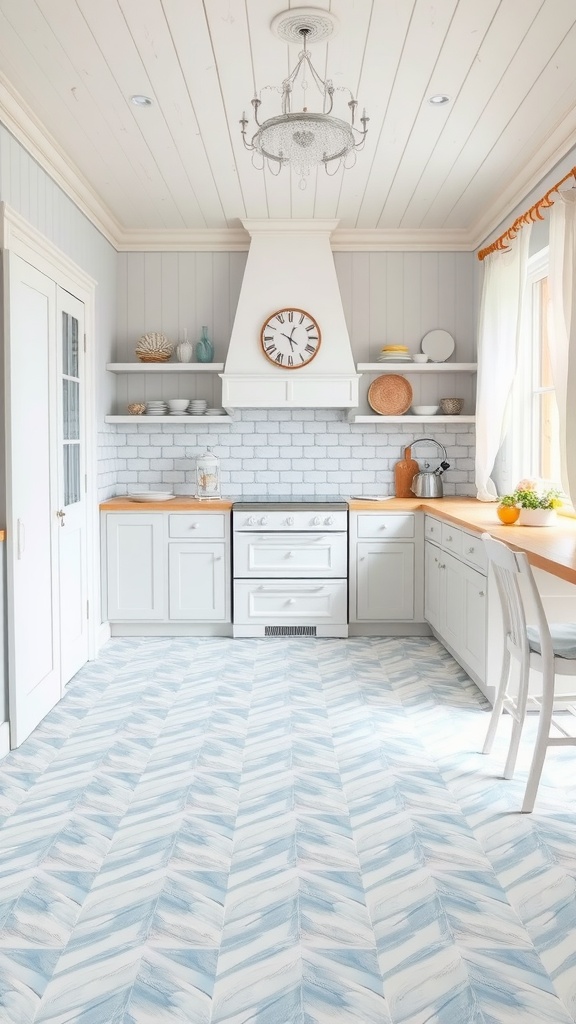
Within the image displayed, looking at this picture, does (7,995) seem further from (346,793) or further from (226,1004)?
(346,793)

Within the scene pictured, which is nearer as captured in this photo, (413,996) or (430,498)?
(413,996)

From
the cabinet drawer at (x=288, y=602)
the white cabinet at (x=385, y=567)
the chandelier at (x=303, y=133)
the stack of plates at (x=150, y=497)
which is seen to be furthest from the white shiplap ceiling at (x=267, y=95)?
the cabinet drawer at (x=288, y=602)

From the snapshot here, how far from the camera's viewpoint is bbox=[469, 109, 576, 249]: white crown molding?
3.67m

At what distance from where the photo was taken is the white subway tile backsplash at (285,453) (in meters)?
5.73

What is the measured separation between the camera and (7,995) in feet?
5.85

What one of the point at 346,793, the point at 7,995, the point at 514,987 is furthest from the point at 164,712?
the point at 514,987

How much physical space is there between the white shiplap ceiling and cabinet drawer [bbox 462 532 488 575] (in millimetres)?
1933

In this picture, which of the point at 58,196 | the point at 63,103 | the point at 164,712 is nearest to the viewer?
the point at 63,103

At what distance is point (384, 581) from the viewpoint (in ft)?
16.9

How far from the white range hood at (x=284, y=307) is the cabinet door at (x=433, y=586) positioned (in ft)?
3.82

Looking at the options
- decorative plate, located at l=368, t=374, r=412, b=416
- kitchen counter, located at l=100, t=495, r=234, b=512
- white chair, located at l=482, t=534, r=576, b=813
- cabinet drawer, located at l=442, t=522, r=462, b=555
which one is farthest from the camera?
decorative plate, located at l=368, t=374, r=412, b=416

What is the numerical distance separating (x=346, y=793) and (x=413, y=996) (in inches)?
42.8

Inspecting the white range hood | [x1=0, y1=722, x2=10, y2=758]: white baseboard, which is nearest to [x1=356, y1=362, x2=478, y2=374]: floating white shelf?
the white range hood

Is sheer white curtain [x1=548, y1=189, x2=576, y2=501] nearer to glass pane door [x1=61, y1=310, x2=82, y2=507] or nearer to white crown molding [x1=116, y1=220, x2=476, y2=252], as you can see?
white crown molding [x1=116, y1=220, x2=476, y2=252]
